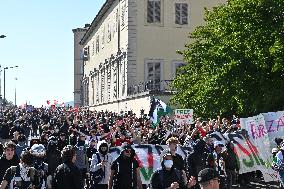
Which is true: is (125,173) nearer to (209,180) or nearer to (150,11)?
(209,180)

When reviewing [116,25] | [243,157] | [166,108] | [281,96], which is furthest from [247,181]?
[116,25]

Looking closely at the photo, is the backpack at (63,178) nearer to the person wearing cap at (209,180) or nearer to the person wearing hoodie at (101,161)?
the person wearing hoodie at (101,161)

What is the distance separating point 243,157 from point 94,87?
206 feet


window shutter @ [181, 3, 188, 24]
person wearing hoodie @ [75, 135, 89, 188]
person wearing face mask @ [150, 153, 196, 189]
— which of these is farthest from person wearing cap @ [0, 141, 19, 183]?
window shutter @ [181, 3, 188, 24]

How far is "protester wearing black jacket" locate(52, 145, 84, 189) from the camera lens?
29.0 feet

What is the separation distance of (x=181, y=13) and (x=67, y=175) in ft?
143

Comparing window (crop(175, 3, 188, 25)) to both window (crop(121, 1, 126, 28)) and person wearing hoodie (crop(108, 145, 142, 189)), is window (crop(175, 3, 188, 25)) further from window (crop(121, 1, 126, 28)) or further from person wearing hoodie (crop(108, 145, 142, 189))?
person wearing hoodie (crop(108, 145, 142, 189))

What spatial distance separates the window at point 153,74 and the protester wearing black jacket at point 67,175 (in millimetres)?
39817

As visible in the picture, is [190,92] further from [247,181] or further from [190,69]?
[247,181]

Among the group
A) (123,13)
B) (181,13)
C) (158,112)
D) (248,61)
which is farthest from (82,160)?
(123,13)

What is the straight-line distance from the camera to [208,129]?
1959cm

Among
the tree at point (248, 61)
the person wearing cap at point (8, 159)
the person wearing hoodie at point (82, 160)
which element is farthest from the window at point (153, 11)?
the person wearing cap at point (8, 159)

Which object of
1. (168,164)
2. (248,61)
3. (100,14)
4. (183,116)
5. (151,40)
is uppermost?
(100,14)

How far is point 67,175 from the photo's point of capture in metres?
8.85
